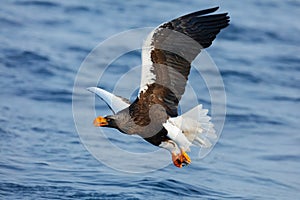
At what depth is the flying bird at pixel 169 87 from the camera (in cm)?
796

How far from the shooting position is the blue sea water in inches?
400

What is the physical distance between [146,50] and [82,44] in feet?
26.0

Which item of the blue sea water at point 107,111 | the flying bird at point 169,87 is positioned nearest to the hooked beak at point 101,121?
the flying bird at point 169,87

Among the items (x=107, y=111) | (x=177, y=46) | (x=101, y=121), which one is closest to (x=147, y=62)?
(x=177, y=46)

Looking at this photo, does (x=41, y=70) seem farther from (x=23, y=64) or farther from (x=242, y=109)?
(x=242, y=109)

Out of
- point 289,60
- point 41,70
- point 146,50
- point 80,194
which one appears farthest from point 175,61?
point 289,60

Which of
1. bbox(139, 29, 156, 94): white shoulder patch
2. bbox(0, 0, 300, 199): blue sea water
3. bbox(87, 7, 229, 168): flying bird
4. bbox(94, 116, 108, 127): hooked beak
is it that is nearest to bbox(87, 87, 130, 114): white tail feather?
bbox(87, 7, 229, 168): flying bird

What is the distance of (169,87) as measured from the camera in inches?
323

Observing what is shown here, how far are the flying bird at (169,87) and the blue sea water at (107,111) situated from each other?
1.61 metres

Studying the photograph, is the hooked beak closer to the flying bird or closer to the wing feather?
the flying bird

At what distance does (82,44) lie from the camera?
1568 cm

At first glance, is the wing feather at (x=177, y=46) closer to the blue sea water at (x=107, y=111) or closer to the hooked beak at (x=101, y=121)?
the hooked beak at (x=101, y=121)

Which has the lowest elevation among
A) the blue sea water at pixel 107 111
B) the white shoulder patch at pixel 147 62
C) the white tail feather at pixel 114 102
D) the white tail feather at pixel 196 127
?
the blue sea water at pixel 107 111

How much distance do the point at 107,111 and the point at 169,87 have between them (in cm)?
464
